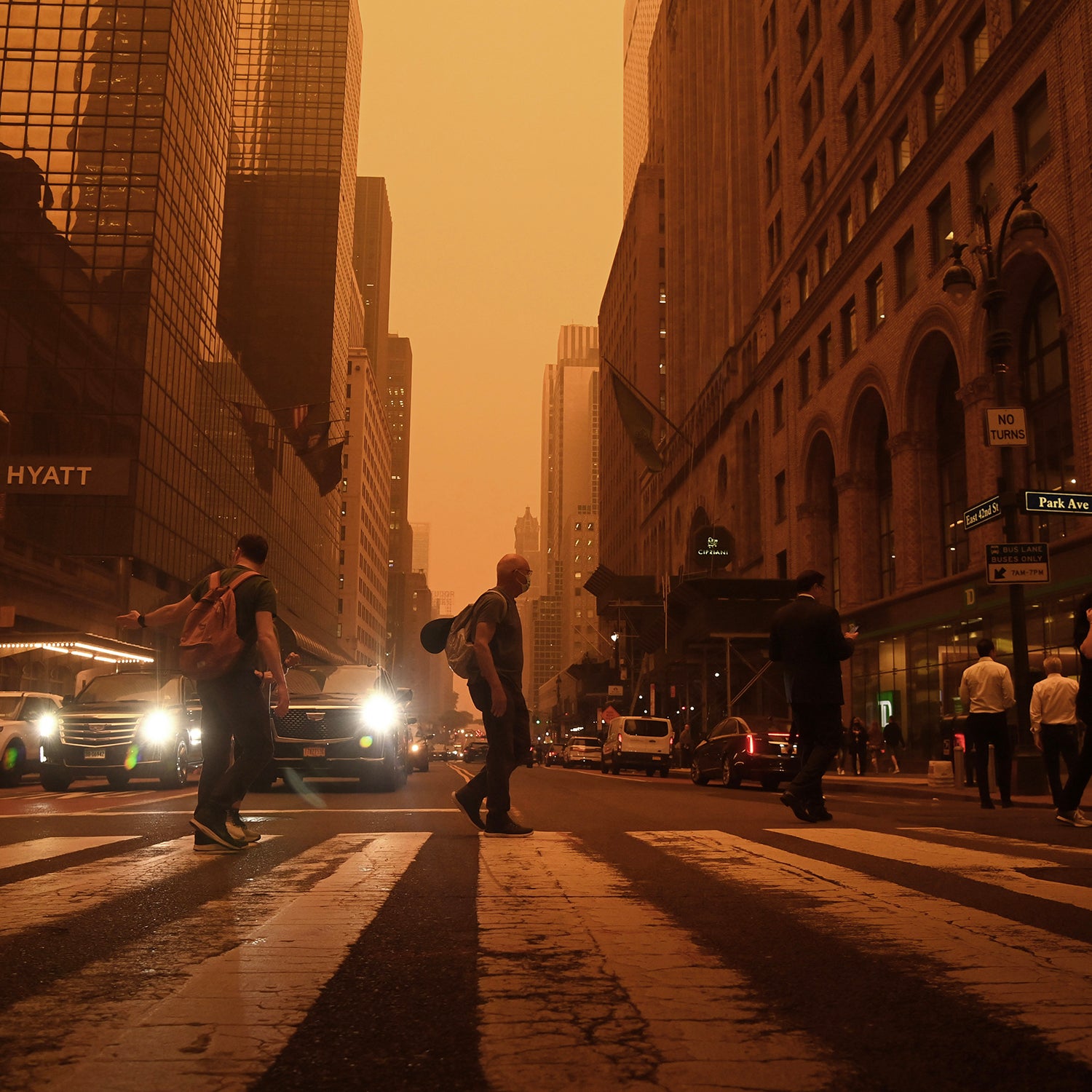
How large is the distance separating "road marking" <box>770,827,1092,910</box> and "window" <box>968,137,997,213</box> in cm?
2370

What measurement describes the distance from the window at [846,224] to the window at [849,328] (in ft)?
6.67

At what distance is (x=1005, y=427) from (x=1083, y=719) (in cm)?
815

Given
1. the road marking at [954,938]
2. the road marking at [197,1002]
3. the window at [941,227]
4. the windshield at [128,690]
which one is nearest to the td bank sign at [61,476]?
the windshield at [128,690]

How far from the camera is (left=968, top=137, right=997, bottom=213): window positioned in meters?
27.6

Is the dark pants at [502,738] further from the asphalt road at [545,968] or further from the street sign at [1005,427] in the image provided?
the street sign at [1005,427]

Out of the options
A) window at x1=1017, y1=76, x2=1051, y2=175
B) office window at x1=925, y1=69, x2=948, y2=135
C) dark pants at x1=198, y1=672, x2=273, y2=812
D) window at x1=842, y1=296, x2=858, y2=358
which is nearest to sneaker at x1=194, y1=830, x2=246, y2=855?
dark pants at x1=198, y1=672, x2=273, y2=812

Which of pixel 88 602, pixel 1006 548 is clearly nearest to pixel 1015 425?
pixel 1006 548

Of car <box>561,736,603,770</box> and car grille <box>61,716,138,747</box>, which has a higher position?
car grille <box>61,716,138,747</box>

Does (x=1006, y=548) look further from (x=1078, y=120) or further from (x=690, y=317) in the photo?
(x=690, y=317)

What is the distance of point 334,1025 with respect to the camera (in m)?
2.71

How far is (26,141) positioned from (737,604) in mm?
37732

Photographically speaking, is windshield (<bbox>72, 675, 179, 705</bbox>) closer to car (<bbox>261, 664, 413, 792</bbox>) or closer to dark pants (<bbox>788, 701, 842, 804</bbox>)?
car (<bbox>261, 664, 413, 792</bbox>)

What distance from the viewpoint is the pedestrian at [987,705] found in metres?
11.9

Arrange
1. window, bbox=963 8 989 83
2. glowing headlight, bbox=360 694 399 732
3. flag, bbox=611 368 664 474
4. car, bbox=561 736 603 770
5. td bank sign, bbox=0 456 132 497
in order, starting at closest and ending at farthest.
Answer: glowing headlight, bbox=360 694 399 732 → window, bbox=963 8 989 83 → td bank sign, bbox=0 456 132 497 → car, bbox=561 736 603 770 → flag, bbox=611 368 664 474
